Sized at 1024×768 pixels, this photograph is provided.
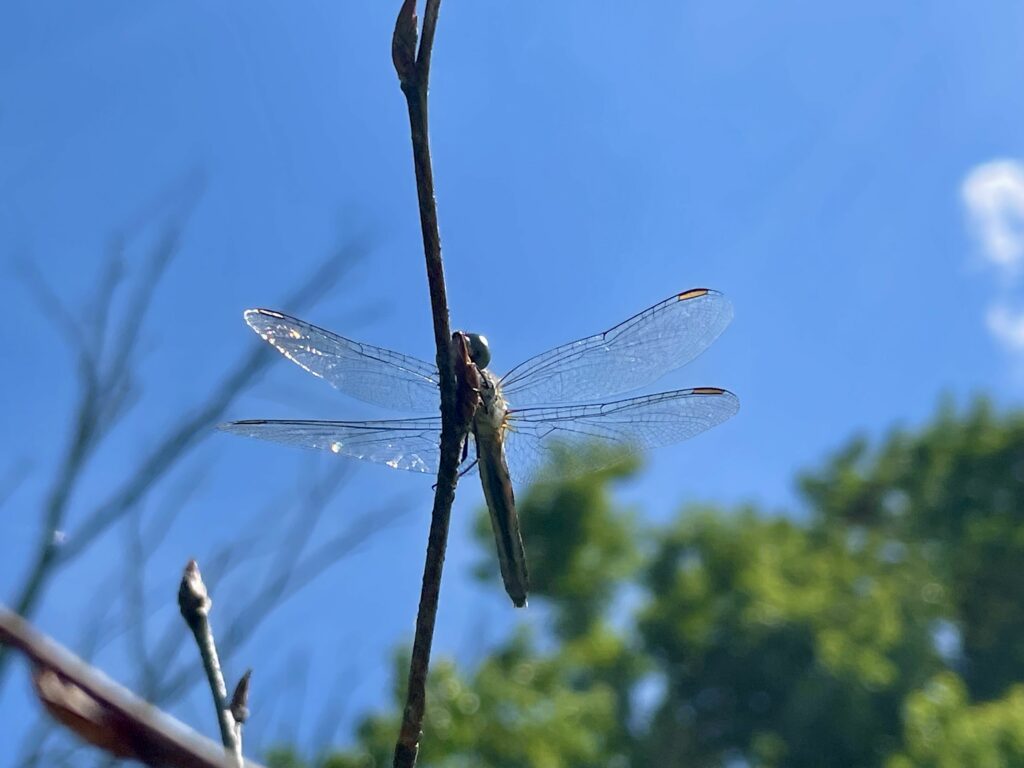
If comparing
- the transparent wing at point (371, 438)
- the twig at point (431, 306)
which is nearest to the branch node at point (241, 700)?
the twig at point (431, 306)

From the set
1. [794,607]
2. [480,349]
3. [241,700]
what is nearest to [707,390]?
[480,349]

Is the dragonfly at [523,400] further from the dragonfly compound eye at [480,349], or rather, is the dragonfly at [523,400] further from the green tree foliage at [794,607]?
the green tree foliage at [794,607]

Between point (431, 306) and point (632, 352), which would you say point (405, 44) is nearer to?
point (431, 306)

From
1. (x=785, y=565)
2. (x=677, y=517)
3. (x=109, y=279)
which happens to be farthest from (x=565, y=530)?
(x=109, y=279)

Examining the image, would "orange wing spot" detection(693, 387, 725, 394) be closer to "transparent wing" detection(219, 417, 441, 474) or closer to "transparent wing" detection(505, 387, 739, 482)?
"transparent wing" detection(505, 387, 739, 482)

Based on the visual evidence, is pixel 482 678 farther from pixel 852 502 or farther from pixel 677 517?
pixel 852 502

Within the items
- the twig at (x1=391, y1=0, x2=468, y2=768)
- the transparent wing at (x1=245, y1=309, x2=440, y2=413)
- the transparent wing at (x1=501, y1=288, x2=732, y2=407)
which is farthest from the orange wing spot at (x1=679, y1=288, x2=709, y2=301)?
the twig at (x1=391, y1=0, x2=468, y2=768)
